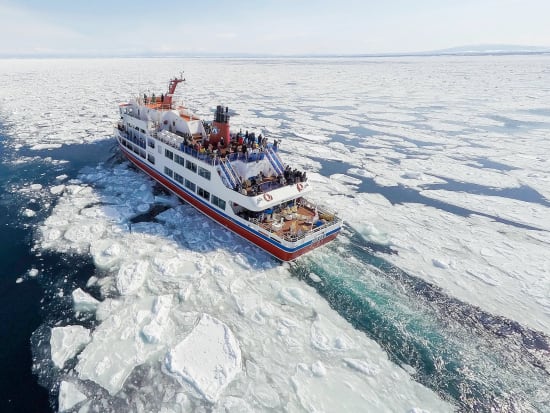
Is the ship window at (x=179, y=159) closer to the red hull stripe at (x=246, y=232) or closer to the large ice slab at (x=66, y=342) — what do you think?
the red hull stripe at (x=246, y=232)

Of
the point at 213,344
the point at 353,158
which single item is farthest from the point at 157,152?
the point at 353,158

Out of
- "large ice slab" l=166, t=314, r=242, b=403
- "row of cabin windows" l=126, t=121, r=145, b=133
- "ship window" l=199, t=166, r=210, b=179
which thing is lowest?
"large ice slab" l=166, t=314, r=242, b=403

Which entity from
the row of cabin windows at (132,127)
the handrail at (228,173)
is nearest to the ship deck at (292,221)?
the handrail at (228,173)

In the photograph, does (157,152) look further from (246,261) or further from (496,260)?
(496,260)

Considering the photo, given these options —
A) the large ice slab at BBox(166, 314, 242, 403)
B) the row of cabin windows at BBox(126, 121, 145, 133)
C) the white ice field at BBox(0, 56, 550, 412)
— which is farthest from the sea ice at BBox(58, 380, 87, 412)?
the row of cabin windows at BBox(126, 121, 145, 133)

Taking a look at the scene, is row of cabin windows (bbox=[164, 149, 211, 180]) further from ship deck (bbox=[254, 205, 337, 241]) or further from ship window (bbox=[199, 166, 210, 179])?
ship deck (bbox=[254, 205, 337, 241])
